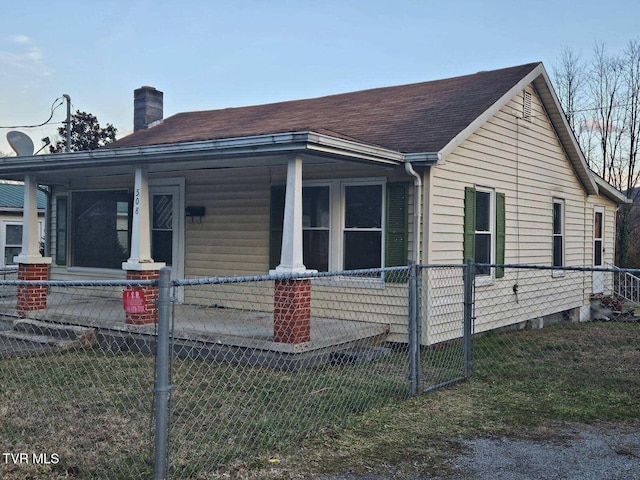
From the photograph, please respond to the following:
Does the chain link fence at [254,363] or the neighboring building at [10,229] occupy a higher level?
the neighboring building at [10,229]

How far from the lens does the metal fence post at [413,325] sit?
19.0ft

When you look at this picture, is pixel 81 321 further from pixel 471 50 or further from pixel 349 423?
pixel 471 50

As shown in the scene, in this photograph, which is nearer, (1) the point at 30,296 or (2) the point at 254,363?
(2) the point at 254,363

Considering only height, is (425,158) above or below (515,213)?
above

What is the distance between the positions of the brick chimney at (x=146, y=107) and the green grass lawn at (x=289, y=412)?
8.49m

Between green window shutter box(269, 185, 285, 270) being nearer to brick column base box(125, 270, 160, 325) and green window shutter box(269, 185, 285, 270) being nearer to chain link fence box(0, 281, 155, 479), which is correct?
brick column base box(125, 270, 160, 325)

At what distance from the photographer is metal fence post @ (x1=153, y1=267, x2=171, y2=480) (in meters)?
3.46

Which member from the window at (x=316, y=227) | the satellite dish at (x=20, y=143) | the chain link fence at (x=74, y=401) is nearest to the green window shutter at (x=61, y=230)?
the satellite dish at (x=20, y=143)

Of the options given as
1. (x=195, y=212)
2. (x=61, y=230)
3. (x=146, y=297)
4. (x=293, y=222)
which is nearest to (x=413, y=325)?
(x=293, y=222)

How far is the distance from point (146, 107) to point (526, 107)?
29.4ft

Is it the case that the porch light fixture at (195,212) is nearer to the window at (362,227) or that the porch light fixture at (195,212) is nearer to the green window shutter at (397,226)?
the window at (362,227)

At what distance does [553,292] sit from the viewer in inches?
509

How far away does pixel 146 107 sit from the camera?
15.2 meters

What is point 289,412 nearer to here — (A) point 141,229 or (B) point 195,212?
(A) point 141,229
